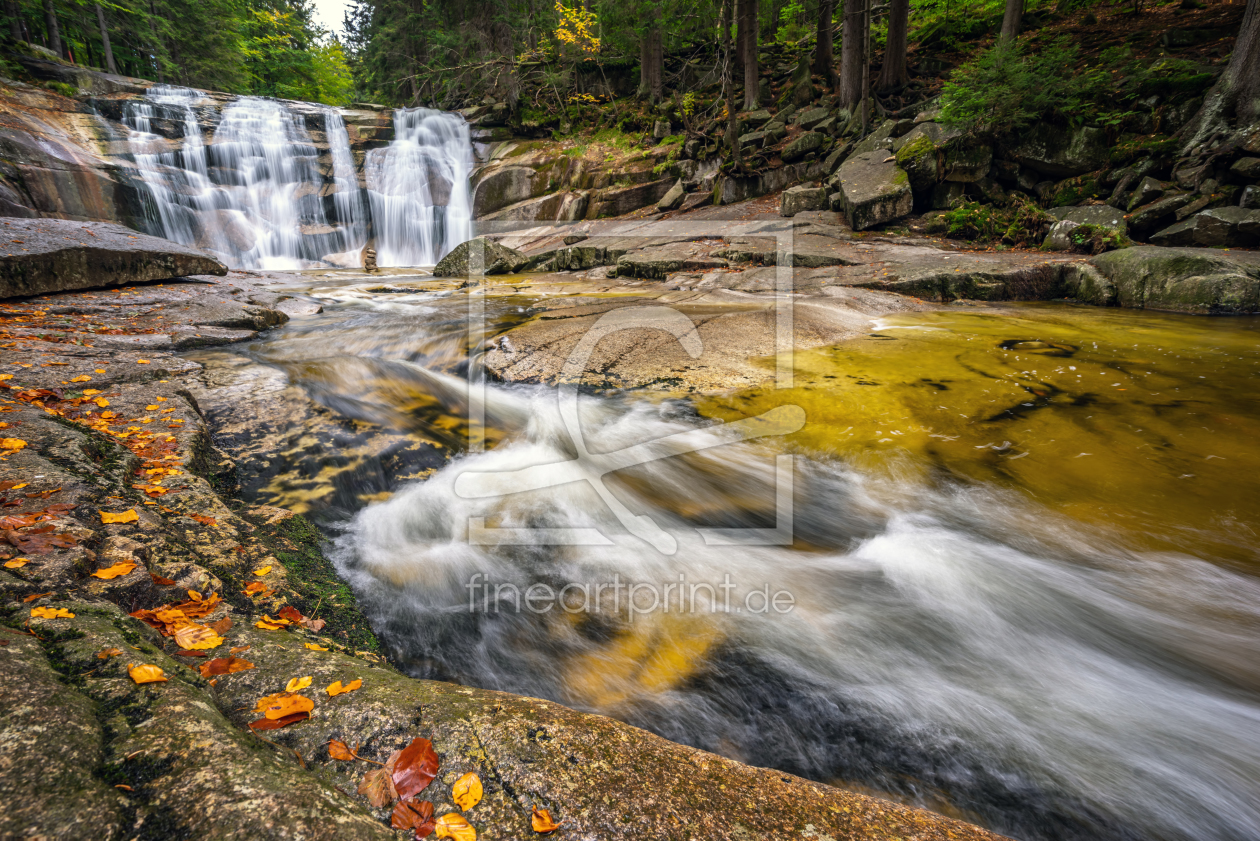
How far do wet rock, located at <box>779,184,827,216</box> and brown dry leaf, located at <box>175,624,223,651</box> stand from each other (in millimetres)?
13524

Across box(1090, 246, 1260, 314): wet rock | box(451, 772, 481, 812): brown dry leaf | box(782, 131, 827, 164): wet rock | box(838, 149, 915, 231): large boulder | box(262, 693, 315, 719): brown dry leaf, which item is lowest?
box(451, 772, 481, 812): brown dry leaf

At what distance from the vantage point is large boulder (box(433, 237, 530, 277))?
510 inches

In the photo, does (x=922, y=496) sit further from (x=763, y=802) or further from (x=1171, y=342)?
(x=1171, y=342)

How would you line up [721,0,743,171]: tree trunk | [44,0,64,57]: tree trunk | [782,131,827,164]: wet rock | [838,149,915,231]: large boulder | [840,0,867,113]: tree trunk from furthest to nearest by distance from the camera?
[44,0,64,57]: tree trunk → [782,131,827,164]: wet rock → [840,0,867,113]: tree trunk → [721,0,743,171]: tree trunk → [838,149,915,231]: large boulder

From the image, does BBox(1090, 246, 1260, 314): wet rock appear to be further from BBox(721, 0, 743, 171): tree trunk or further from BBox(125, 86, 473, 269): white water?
BBox(125, 86, 473, 269): white water

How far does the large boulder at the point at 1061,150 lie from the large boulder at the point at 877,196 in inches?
81.9

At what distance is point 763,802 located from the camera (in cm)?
133

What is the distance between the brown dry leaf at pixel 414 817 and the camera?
3.61 ft

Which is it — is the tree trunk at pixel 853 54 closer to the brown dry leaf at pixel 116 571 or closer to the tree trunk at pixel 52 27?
the brown dry leaf at pixel 116 571

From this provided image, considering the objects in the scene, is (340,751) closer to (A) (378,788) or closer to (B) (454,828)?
(A) (378,788)

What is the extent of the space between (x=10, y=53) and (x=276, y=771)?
86.7 ft

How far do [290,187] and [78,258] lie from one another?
45.6 ft

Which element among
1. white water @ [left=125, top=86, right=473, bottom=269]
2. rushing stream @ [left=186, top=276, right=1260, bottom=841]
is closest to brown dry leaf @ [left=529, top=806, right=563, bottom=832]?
rushing stream @ [left=186, top=276, right=1260, bottom=841]

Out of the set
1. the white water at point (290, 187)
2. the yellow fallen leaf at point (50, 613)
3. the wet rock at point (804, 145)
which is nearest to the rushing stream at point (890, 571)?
the yellow fallen leaf at point (50, 613)
